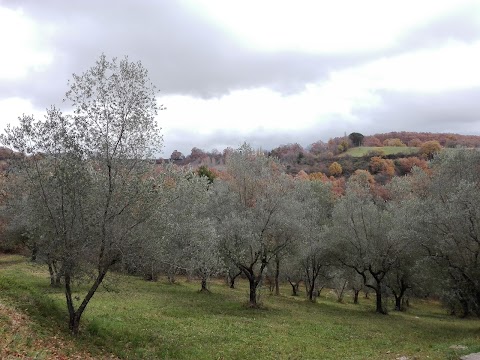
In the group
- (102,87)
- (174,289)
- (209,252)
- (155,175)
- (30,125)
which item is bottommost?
(174,289)

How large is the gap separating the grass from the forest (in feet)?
5.13

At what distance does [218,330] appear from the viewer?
24016mm

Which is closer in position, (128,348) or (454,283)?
(128,348)

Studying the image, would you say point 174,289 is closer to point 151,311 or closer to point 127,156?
point 151,311

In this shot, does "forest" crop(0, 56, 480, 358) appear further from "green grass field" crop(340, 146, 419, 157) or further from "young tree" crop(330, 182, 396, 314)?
"green grass field" crop(340, 146, 419, 157)

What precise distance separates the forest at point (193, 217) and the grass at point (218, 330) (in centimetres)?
157

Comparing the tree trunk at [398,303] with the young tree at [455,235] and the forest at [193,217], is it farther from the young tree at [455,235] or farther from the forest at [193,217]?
the young tree at [455,235]

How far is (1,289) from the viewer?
1991 cm

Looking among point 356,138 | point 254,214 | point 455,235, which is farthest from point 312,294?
point 356,138

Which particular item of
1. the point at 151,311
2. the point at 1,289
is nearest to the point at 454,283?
the point at 151,311

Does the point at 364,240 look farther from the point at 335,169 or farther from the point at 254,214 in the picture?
the point at 335,169

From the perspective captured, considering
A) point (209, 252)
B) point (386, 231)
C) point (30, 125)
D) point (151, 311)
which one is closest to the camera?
point (30, 125)

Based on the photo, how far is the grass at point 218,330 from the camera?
18.7 metres

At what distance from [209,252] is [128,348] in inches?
468
